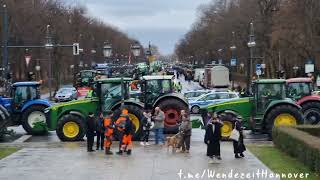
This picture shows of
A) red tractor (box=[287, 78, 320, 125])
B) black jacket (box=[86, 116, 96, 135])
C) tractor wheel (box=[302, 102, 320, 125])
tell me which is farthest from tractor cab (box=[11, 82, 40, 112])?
tractor wheel (box=[302, 102, 320, 125])

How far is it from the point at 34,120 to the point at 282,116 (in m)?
11.9

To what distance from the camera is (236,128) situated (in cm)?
2172

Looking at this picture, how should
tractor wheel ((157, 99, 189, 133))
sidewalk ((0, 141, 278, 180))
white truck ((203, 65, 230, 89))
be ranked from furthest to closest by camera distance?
1. white truck ((203, 65, 230, 89))
2. tractor wheel ((157, 99, 189, 133))
3. sidewalk ((0, 141, 278, 180))

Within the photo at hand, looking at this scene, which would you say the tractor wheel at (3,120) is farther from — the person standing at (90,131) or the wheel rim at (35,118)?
the person standing at (90,131)

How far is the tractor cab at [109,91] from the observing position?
2878 cm

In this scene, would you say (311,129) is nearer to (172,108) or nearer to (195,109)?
(172,108)

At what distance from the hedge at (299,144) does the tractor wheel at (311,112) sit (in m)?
7.34

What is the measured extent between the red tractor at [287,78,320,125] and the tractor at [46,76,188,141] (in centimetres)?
596

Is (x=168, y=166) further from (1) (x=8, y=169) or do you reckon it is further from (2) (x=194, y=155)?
(1) (x=8, y=169)

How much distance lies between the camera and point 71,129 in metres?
28.2

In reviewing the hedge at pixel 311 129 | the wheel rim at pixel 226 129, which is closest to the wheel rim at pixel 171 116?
the wheel rim at pixel 226 129

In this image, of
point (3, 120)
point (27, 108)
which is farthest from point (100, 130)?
point (27, 108)

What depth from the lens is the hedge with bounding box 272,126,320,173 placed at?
17250 millimetres

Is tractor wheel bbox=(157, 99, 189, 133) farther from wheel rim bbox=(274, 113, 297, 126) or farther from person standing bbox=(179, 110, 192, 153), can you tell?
person standing bbox=(179, 110, 192, 153)
